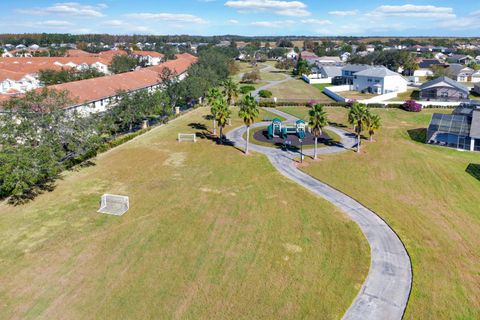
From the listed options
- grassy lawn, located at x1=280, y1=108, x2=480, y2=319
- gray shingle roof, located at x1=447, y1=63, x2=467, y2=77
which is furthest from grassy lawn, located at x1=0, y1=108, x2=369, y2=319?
gray shingle roof, located at x1=447, y1=63, x2=467, y2=77

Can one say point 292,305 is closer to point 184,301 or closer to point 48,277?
point 184,301

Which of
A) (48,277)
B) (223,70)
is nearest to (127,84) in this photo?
(223,70)

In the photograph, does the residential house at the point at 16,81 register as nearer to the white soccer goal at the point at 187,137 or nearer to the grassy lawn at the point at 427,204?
the white soccer goal at the point at 187,137

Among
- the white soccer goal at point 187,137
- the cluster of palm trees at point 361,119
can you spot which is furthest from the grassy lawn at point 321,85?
the white soccer goal at point 187,137

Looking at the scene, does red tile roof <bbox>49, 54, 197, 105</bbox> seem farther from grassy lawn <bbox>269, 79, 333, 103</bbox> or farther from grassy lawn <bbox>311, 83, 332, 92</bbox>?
grassy lawn <bbox>311, 83, 332, 92</bbox>

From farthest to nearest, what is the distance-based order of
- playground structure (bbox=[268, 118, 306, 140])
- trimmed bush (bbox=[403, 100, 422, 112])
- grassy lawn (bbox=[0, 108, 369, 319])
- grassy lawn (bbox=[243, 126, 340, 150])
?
trimmed bush (bbox=[403, 100, 422, 112])
playground structure (bbox=[268, 118, 306, 140])
grassy lawn (bbox=[243, 126, 340, 150])
grassy lawn (bbox=[0, 108, 369, 319])

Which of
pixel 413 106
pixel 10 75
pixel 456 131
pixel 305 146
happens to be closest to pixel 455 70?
pixel 413 106

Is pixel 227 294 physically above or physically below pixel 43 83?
below
